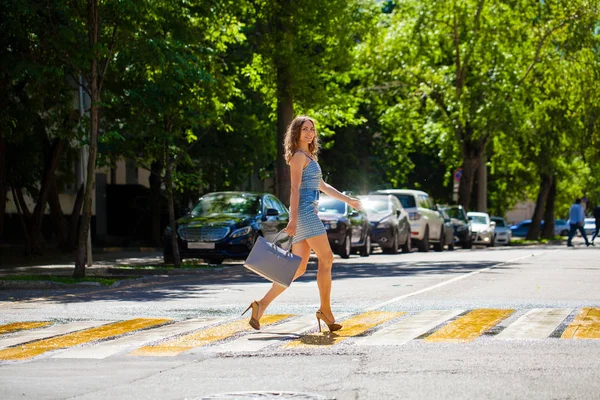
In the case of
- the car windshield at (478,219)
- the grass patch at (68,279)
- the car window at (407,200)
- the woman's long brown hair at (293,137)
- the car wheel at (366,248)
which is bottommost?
the grass patch at (68,279)

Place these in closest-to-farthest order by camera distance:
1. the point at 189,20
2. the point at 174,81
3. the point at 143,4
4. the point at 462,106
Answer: the point at 143,4 → the point at 174,81 → the point at 189,20 → the point at 462,106

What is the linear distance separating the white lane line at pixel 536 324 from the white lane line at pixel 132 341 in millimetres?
2825

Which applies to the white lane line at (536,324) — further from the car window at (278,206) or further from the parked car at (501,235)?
the parked car at (501,235)

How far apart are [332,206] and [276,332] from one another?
20.1 m

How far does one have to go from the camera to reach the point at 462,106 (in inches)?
1779

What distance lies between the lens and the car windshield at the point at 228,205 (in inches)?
1032

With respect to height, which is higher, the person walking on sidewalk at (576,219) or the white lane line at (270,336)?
the person walking on sidewalk at (576,219)

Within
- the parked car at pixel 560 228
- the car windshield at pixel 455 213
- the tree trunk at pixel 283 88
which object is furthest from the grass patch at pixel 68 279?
the parked car at pixel 560 228

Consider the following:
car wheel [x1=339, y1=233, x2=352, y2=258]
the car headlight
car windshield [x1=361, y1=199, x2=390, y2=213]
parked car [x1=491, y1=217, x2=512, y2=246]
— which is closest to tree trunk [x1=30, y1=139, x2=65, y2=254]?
the car headlight

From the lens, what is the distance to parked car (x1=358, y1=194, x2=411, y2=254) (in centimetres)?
3347

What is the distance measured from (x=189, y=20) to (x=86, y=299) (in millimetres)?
10829

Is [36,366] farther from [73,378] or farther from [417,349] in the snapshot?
[417,349]

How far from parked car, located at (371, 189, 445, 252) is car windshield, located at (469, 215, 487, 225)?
11961 millimetres

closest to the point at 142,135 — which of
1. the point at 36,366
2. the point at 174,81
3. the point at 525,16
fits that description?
the point at 174,81
